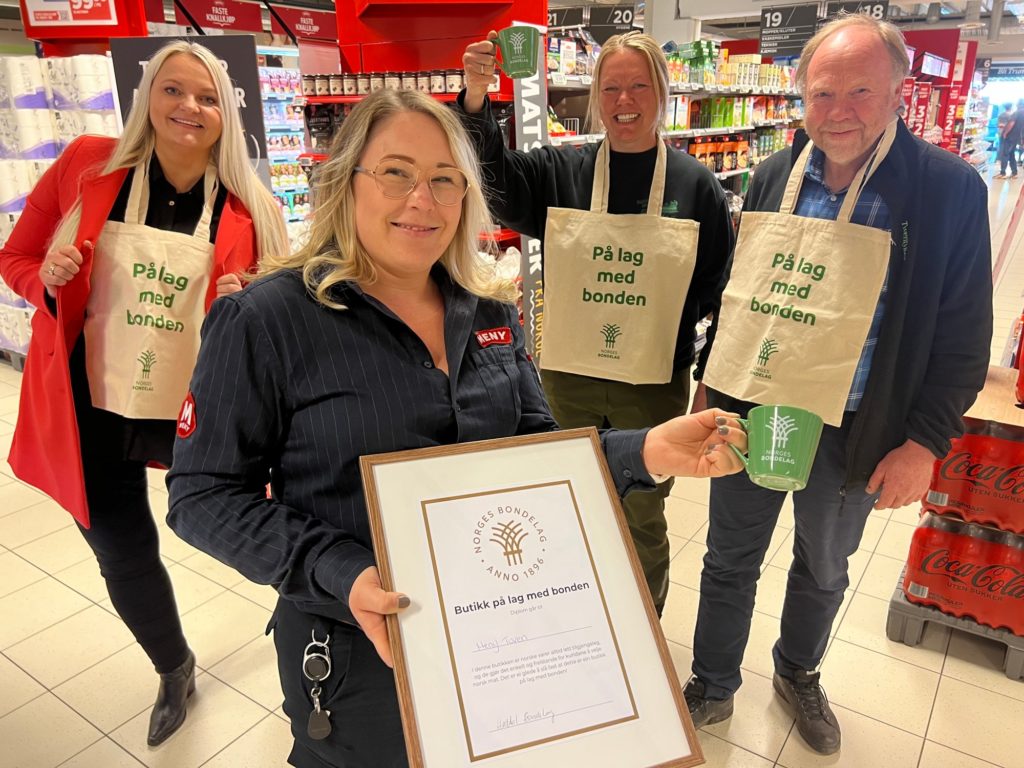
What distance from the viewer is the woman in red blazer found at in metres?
1.78

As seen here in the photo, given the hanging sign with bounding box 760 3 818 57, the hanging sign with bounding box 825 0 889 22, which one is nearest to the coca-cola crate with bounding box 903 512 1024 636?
the hanging sign with bounding box 760 3 818 57

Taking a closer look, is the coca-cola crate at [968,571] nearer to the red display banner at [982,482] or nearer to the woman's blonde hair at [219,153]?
the red display banner at [982,482]

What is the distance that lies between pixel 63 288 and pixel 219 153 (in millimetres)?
513

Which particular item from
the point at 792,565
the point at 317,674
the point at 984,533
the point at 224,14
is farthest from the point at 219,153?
the point at 224,14

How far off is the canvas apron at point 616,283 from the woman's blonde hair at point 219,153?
0.88 m

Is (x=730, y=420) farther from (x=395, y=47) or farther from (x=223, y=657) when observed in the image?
(x=395, y=47)

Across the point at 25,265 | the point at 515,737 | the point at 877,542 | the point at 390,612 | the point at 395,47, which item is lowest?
the point at 877,542

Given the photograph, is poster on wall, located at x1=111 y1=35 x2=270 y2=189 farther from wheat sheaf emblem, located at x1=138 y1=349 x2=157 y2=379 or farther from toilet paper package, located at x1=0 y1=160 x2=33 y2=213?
toilet paper package, located at x1=0 y1=160 x2=33 y2=213

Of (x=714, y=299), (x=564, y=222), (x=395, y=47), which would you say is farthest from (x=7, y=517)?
(x=714, y=299)

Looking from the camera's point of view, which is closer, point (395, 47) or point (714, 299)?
point (714, 299)

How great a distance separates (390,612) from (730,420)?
618 mm

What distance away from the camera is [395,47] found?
138 inches

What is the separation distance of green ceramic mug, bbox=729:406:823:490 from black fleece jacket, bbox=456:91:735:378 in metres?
1.19

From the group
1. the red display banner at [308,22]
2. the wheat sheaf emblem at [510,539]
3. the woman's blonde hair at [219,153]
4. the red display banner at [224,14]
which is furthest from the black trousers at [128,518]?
the red display banner at [308,22]
